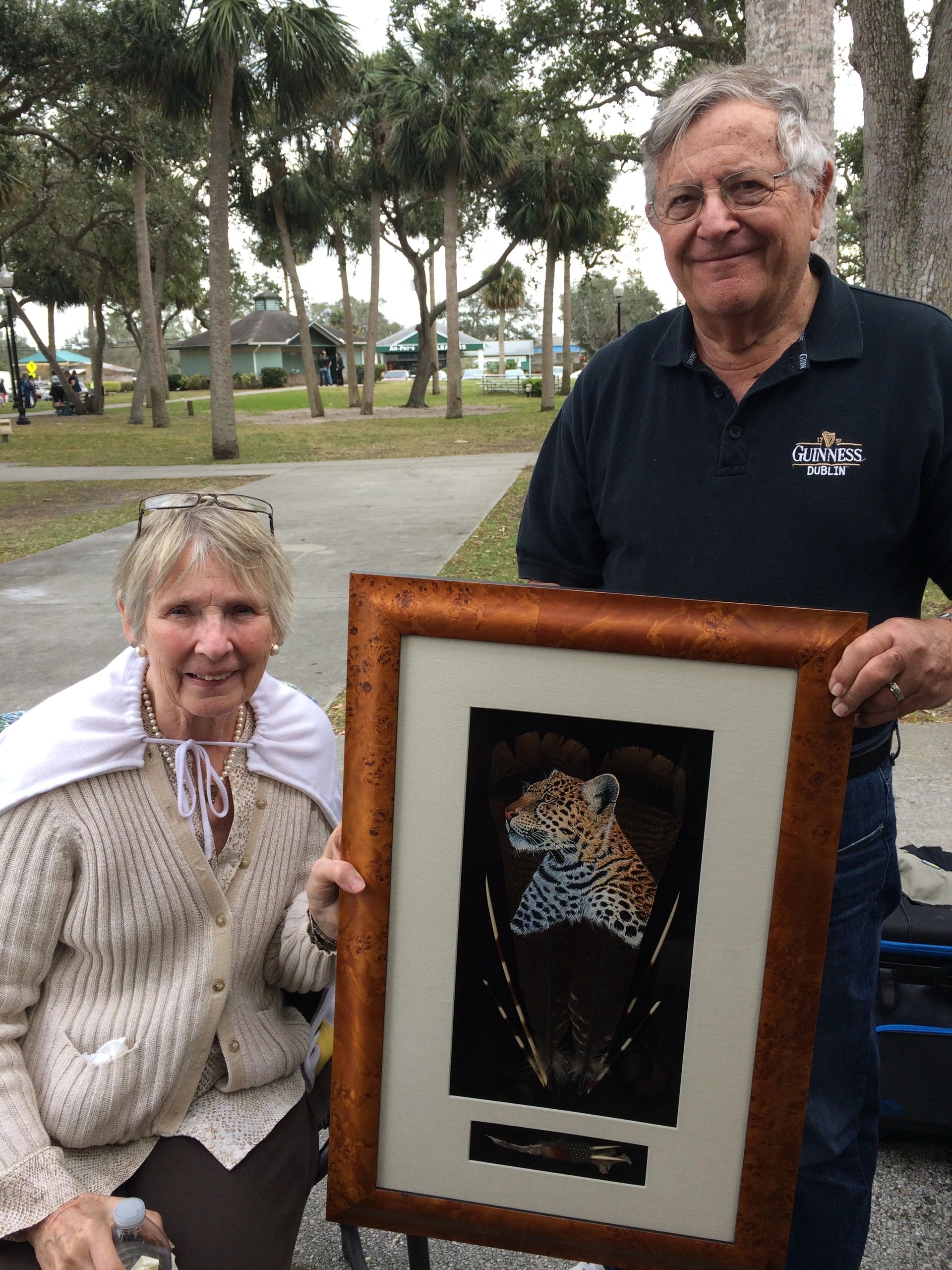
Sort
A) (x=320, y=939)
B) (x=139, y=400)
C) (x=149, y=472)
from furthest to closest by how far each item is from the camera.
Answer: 1. (x=139, y=400)
2. (x=149, y=472)
3. (x=320, y=939)

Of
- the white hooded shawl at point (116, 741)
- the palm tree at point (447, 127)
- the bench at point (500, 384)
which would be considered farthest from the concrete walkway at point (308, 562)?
the bench at point (500, 384)

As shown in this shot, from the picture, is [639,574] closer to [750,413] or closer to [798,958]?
[750,413]

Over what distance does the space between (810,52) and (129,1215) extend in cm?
523

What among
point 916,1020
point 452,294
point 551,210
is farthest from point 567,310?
point 916,1020

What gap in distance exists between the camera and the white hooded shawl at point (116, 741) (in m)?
1.63

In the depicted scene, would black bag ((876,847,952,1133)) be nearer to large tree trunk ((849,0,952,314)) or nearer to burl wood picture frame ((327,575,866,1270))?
burl wood picture frame ((327,575,866,1270))

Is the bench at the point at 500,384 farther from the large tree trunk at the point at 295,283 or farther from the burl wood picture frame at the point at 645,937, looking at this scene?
the burl wood picture frame at the point at 645,937

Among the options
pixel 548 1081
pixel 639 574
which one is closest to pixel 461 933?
pixel 548 1081

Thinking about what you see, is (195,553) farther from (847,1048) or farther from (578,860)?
(847,1048)

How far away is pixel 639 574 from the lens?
1702 mm

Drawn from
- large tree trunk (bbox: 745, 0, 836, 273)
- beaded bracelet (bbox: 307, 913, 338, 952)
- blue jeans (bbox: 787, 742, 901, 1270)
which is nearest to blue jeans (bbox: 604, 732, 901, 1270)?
blue jeans (bbox: 787, 742, 901, 1270)

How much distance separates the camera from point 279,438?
24141 mm

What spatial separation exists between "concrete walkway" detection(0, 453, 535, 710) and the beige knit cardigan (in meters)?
2.86

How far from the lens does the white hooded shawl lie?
5.35 ft
